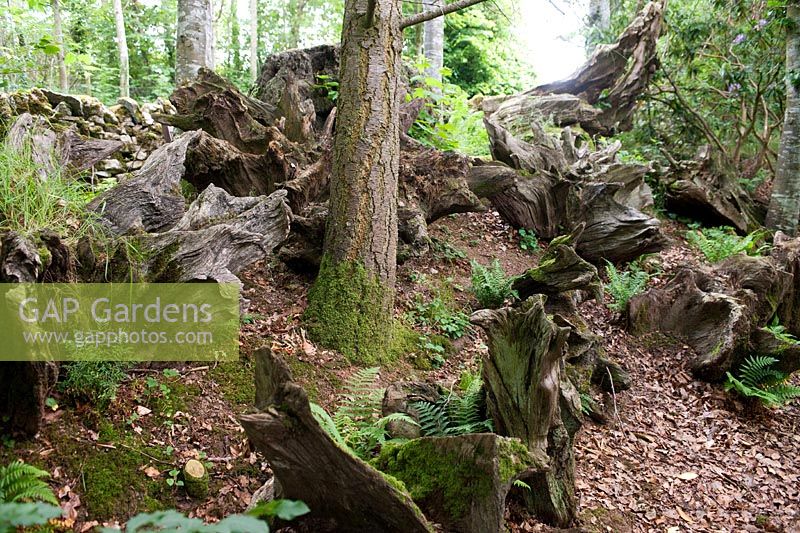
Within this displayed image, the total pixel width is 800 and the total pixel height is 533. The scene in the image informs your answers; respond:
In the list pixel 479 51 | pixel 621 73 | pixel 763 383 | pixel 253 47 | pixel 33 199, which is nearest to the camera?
pixel 33 199

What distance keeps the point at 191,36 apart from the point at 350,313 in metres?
5.86

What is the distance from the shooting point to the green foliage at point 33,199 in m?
3.14

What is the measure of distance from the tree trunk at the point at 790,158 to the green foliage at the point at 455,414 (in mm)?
8007

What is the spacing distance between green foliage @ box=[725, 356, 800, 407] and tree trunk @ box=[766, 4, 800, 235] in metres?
4.94

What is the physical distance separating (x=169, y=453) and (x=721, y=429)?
481cm

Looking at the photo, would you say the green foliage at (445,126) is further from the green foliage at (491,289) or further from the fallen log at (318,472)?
the fallen log at (318,472)

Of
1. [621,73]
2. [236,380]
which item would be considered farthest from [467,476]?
[621,73]

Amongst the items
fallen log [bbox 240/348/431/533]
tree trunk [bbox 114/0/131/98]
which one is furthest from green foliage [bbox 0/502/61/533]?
tree trunk [bbox 114/0/131/98]

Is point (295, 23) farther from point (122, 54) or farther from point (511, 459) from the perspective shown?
point (511, 459)

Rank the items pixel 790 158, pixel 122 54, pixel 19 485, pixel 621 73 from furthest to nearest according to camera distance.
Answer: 1. pixel 621 73
2. pixel 122 54
3. pixel 790 158
4. pixel 19 485

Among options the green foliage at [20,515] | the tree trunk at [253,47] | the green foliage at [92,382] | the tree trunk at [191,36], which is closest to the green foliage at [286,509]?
the green foliage at [20,515]

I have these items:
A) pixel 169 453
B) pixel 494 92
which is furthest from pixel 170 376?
pixel 494 92

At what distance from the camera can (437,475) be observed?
285 centimetres

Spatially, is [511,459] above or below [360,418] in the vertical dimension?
above
